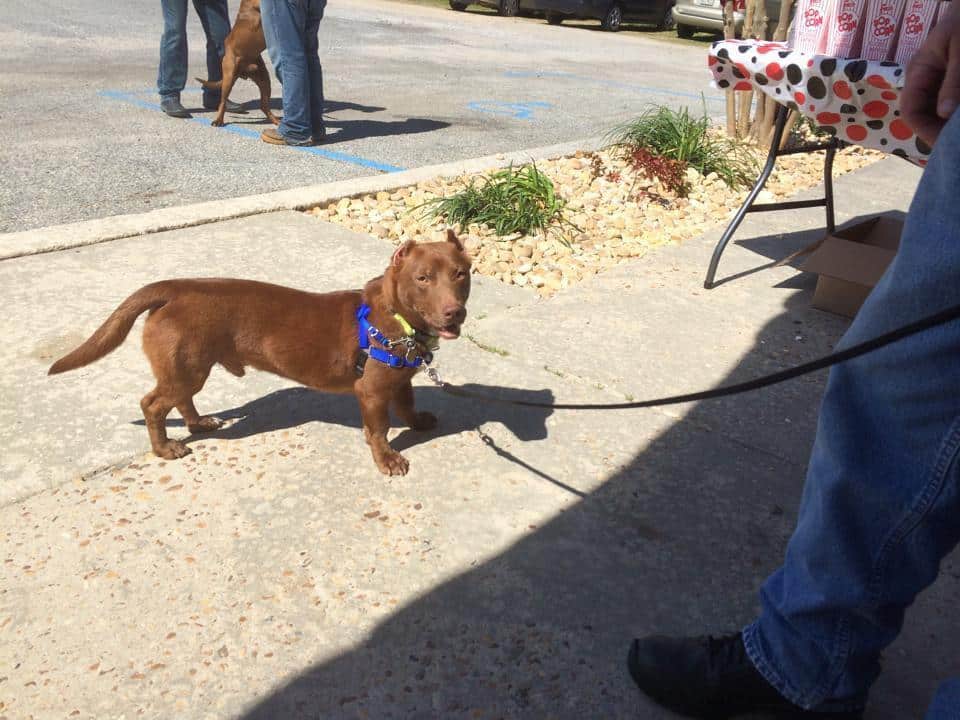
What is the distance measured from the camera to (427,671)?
1.98 meters

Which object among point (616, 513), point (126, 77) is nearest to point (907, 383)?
point (616, 513)

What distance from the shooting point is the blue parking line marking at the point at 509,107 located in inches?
343

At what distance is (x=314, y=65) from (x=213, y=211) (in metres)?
2.44

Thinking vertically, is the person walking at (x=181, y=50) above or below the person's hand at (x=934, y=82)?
below

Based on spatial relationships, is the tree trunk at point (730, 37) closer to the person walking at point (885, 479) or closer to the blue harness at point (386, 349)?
the blue harness at point (386, 349)

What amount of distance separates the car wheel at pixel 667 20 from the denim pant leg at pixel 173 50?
1750cm

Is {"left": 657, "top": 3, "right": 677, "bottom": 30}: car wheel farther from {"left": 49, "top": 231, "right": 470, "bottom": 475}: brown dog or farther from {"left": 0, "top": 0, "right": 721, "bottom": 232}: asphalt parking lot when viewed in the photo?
{"left": 49, "top": 231, "right": 470, "bottom": 475}: brown dog

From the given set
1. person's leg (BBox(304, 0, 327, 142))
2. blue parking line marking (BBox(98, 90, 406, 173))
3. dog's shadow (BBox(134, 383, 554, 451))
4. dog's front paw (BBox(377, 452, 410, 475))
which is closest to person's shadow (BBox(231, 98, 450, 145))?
person's leg (BBox(304, 0, 327, 142))

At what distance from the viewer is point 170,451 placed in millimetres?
2736

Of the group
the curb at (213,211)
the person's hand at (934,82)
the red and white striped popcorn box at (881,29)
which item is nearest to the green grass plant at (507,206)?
→ the curb at (213,211)

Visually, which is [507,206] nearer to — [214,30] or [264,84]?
[264,84]

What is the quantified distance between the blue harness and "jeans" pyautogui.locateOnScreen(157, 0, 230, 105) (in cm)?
569

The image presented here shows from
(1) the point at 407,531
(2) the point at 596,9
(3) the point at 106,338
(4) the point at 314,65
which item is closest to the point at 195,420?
(3) the point at 106,338

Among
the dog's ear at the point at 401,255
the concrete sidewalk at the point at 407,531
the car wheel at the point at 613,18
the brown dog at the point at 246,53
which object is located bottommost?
the concrete sidewalk at the point at 407,531
